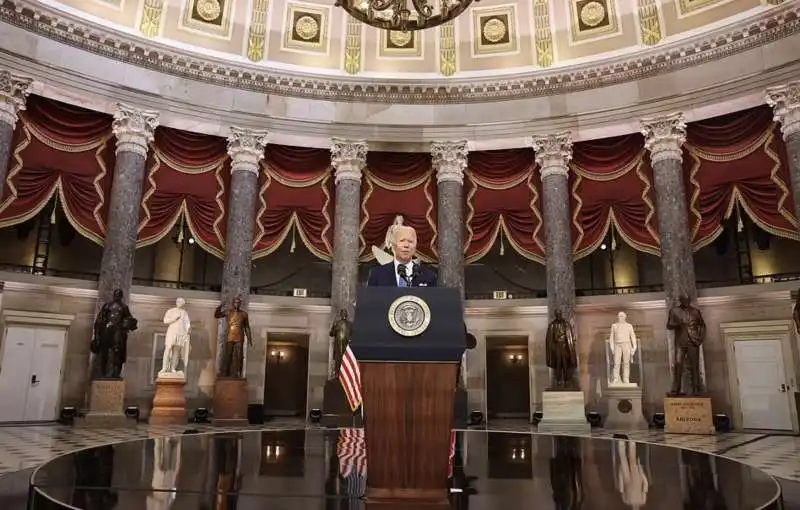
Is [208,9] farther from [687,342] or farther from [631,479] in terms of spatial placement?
[631,479]

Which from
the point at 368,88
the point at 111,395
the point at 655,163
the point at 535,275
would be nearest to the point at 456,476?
the point at 111,395

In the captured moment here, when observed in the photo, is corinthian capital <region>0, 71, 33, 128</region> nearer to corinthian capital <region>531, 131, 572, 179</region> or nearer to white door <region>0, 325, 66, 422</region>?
white door <region>0, 325, 66, 422</region>

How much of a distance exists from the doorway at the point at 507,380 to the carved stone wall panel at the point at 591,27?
916 cm

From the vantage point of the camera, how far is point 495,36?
17.7 m

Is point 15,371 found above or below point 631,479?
above

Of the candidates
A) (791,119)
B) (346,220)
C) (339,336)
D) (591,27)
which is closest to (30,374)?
(339,336)

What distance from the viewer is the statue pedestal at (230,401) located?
556 inches

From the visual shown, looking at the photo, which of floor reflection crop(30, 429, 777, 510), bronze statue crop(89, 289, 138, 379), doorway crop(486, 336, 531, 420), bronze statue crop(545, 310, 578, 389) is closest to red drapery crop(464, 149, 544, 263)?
bronze statue crop(545, 310, 578, 389)

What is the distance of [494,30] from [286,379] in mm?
12528

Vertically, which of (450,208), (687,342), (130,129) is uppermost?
(130,129)

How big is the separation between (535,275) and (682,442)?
11016 mm

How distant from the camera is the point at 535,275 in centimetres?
2159

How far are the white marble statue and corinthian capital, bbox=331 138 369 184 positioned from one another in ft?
25.4

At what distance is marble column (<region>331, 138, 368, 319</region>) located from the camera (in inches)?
624
